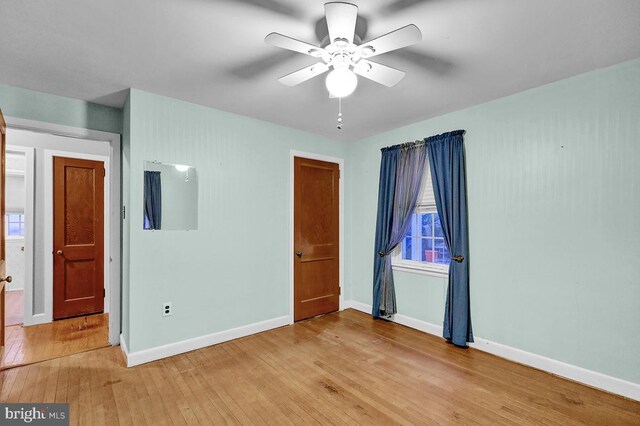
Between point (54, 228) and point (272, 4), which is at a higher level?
point (272, 4)

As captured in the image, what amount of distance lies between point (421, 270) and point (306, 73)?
2.73 meters

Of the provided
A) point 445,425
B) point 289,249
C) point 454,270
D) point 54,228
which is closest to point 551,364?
point 454,270

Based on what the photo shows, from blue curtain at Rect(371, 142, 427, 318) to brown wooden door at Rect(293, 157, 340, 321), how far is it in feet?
2.15

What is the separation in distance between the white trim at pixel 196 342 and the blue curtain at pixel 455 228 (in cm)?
200

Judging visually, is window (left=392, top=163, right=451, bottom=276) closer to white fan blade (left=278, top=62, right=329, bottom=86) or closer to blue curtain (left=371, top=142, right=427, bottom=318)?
blue curtain (left=371, top=142, right=427, bottom=318)

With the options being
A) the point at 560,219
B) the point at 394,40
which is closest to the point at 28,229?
the point at 394,40

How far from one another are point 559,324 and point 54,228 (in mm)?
5859

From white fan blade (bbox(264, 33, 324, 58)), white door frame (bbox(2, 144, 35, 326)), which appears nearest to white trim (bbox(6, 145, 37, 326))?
white door frame (bbox(2, 144, 35, 326))

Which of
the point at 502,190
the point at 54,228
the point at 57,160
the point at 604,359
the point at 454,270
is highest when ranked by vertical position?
the point at 57,160

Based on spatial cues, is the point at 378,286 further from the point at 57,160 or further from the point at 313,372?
the point at 57,160

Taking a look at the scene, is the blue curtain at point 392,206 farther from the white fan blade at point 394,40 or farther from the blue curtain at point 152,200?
the blue curtain at point 152,200

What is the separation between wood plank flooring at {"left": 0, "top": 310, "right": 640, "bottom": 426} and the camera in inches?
84.7

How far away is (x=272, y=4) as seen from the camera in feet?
5.74

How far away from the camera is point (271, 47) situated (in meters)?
2.20
